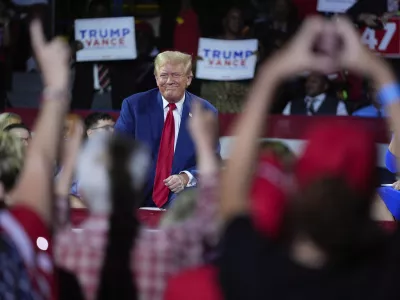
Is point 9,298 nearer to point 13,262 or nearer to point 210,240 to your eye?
point 13,262

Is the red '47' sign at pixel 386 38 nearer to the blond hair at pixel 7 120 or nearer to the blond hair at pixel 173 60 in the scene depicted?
the blond hair at pixel 173 60

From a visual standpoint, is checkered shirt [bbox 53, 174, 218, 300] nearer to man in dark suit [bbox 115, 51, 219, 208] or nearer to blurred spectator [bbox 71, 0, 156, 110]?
man in dark suit [bbox 115, 51, 219, 208]

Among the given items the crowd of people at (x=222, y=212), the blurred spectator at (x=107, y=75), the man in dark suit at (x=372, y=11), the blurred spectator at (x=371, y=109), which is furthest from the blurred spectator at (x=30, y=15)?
the crowd of people at (x=222, y=212)

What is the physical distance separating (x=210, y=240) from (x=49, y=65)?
62 cm

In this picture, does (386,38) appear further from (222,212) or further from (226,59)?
(222,212)

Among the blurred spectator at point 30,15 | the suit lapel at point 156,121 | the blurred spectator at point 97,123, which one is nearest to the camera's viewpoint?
the suit lapel at point 156,121

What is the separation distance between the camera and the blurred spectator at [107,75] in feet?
32.8

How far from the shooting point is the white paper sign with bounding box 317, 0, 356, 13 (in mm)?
9672

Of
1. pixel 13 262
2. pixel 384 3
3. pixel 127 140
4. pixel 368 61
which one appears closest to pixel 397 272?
pixel 368 61

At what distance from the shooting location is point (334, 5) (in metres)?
9.69

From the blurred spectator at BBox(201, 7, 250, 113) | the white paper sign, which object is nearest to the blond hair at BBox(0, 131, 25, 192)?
the blurred spectator at BBox(201, 7, 250, 113)

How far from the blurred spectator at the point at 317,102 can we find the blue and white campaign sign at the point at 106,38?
1.78 m

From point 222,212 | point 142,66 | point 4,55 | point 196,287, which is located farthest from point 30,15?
point 196,287

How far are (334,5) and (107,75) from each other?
8.01 feet
